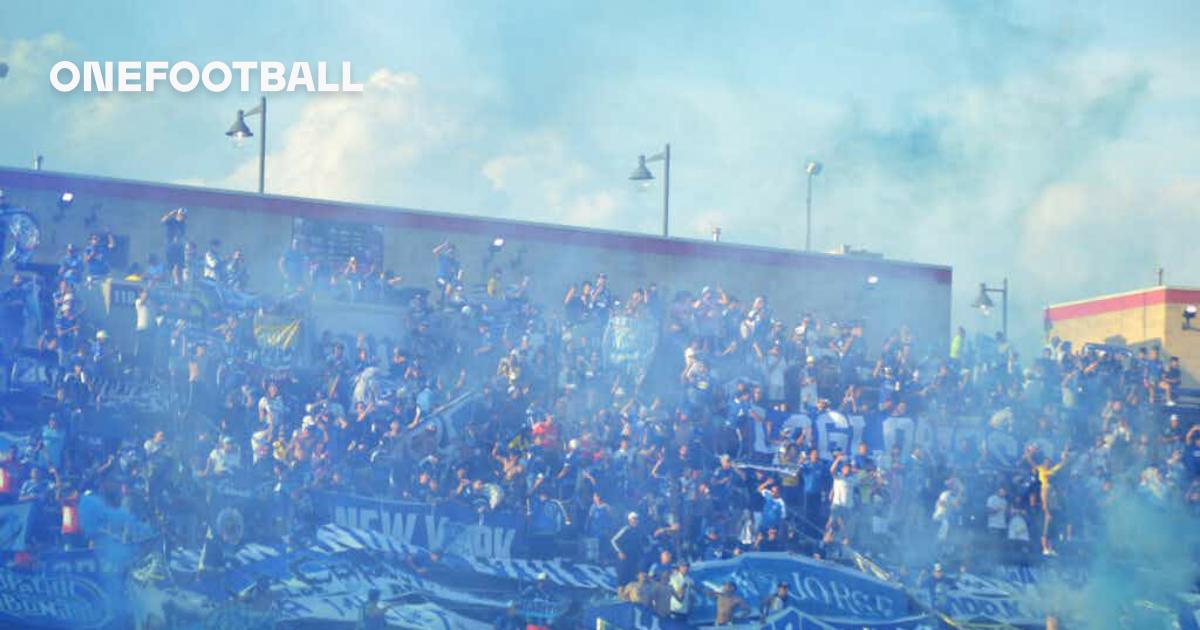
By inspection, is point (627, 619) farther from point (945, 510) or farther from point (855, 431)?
point (855, 431)

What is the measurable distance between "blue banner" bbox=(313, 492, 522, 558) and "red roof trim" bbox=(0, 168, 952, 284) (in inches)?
299

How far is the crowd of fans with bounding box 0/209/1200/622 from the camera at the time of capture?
1623 centimetres

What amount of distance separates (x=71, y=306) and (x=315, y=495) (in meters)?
4.60

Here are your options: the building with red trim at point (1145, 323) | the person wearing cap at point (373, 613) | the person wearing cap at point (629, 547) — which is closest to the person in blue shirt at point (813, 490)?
the person wearing cap at point (629, 547)

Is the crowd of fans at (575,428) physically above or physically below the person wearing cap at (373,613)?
above

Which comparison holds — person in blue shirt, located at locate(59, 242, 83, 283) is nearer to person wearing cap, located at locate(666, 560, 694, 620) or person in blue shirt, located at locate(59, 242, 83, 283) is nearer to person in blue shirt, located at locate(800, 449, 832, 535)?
person wearing cap, located at locate(666, 560, 694, 620)

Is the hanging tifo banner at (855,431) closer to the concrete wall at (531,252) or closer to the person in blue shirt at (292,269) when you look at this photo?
the concrete wall at (531,252)

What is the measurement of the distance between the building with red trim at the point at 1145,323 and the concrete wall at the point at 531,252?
18.7 feet

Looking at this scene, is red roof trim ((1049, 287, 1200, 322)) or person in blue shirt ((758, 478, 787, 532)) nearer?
person in blue shirt ((758, 478, 787, 532))

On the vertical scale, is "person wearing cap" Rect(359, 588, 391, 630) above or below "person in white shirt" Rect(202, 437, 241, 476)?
below

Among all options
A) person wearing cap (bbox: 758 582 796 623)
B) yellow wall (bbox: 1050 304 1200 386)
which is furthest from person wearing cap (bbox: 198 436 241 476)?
yellow wall (bbox: 1050 304 1200 386)

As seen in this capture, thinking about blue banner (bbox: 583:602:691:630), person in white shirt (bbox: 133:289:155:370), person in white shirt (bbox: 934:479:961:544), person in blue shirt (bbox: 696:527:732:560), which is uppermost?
person in white shirt (bbox: 133:289:155:370)

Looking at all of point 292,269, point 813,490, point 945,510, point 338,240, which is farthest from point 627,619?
point 338,240

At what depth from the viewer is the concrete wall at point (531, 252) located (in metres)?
21.3
